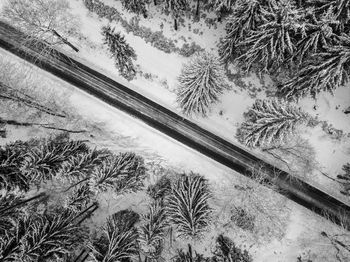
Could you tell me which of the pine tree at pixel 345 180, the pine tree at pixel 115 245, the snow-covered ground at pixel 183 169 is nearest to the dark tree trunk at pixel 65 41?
the snow-covered ground at pixel 183 169

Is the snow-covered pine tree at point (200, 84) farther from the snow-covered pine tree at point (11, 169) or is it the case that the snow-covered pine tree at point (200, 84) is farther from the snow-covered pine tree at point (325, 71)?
the snow-covered pine tree at point (11, 169)

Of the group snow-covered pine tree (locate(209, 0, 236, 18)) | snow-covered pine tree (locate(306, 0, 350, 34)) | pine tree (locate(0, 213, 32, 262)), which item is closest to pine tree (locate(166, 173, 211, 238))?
pine tree (locate(0, 213, 32, 262))

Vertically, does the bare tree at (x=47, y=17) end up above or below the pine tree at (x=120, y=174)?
above

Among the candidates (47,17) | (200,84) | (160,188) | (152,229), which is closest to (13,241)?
(152,229)

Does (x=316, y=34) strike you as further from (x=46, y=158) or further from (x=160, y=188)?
(x=46, y=158)

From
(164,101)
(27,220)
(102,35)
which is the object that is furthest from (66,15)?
(27,220)

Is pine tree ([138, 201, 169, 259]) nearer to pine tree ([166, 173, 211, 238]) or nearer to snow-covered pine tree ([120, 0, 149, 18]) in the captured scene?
pine tree ([166, 173, 211, 238])
